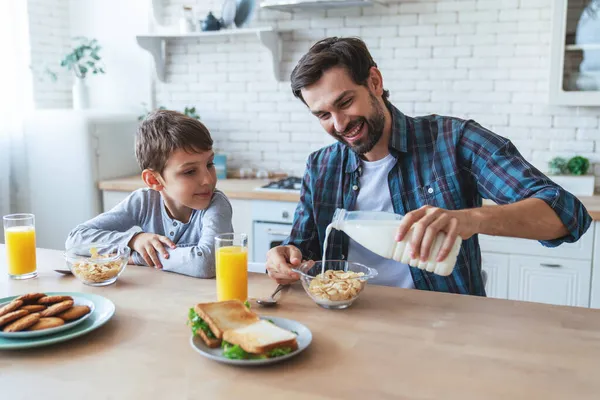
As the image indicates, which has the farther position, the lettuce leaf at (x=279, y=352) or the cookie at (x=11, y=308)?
the cookie at (x=11, y=308)

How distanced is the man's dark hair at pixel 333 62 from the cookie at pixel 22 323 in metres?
1.02

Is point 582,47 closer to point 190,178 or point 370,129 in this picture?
point 370,129

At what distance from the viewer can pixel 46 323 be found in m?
1.31

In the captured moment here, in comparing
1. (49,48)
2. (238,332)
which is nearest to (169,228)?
(238,332)

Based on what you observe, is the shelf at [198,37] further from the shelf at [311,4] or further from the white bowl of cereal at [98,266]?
the white bowl of cereal at [98,266]

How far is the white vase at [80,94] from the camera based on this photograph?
414 centimetres

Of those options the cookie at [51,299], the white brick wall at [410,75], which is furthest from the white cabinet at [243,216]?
the cookie at [51,299]

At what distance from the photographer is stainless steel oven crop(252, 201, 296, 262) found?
3.35m

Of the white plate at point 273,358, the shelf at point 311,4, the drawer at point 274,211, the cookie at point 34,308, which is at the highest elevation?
the shelf at point 311,4

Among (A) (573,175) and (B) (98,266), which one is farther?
(A) (573,175)

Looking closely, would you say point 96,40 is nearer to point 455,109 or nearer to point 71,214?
point 71,214

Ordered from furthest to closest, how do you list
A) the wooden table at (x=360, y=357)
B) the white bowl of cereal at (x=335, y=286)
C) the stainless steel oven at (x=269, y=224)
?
the stainless steel oven at (x=269, y=224), the white bowl of cereal at (x=335, y=286), the wooden table at (x=360, y=357)

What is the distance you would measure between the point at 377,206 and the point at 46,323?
43.4 inches

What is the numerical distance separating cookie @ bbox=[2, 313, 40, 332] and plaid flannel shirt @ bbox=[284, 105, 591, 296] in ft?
3.05
